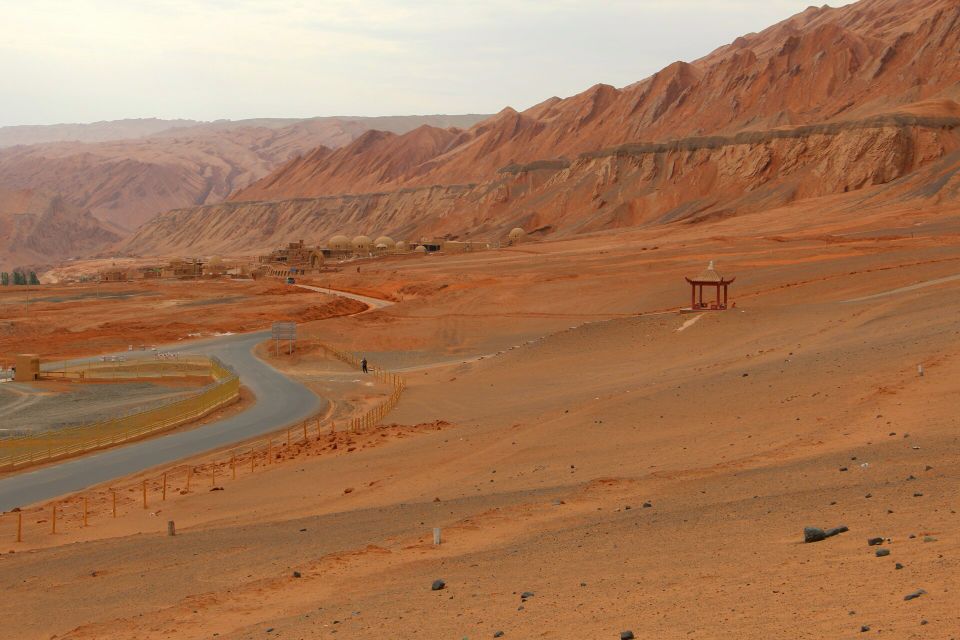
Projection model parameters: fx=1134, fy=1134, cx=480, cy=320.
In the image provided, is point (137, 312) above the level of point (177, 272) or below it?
above

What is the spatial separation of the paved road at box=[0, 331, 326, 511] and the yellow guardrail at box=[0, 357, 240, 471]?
0.58 meters

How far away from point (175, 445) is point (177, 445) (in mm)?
55

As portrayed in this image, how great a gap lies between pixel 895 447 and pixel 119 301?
257 feet

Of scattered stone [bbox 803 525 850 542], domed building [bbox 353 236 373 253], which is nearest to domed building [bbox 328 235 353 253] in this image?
domed building [bbox 353 236 373 253]

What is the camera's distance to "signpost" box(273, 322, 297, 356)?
5250cm

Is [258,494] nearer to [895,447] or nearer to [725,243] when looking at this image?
[895,447]

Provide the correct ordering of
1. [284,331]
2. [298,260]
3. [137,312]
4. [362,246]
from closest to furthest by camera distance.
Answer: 1. [284,331]
2. [137,312]
3. [298,260]
4. [362,246]

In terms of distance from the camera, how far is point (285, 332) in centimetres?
5438

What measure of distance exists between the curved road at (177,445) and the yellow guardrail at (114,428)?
543mm

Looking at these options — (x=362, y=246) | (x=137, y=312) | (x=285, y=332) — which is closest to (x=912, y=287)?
(x=285, y=332)

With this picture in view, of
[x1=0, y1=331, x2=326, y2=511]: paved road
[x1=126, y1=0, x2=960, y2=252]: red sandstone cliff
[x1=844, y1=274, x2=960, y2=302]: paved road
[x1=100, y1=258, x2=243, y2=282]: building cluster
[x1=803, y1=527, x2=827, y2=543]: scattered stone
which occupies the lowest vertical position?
[x1=100, y1=258, x2=243, y2=282]: building cluster

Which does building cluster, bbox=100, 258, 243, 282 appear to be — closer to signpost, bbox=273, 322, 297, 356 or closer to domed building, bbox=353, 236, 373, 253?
domed building, bbox=353, 236, 373, 253

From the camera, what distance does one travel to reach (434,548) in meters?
15.2

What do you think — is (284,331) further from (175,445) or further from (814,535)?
(814,535)
